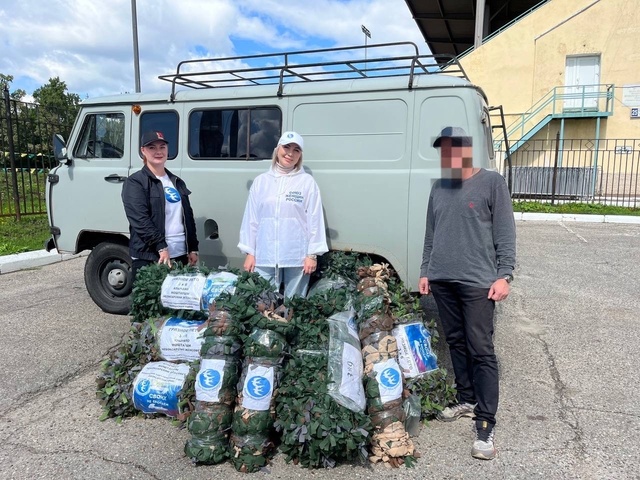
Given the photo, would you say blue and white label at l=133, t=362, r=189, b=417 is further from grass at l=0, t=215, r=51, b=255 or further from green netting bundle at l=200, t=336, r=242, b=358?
grass at l=0, t=215, r=51, b=255

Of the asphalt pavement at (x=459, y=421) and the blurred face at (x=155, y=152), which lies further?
the blurred face at (x=155, y=152)

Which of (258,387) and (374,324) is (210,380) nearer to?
(258,387)

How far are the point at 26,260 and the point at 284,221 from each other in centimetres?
648

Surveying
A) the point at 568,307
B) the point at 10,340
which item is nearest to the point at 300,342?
the point at 10,340

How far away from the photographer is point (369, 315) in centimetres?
348

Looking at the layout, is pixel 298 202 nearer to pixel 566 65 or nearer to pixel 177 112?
pixel 177 112

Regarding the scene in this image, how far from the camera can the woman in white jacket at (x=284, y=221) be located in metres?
3.95

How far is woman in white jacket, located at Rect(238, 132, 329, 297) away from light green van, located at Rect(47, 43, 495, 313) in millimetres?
460

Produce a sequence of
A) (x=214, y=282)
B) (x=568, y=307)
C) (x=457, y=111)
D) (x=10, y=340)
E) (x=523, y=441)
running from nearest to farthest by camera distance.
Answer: (x=523, y=441) < (x=214, y=282) < (x=457, y=111) < (x=10, y=340) < (x=568, y=307)

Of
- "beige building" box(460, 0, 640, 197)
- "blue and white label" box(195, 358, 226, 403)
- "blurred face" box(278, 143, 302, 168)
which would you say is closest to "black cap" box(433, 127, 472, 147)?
"blurred face" box(278, 143, 302, 168)

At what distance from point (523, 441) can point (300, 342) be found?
1.62 m

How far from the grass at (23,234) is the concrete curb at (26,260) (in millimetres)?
308

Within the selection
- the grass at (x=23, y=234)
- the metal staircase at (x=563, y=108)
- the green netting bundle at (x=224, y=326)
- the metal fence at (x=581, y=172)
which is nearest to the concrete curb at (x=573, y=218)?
the metal fence at (x=581, y=172)

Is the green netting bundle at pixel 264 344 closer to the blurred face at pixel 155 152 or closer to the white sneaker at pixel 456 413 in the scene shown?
the white sneaker at pixel 456 413
